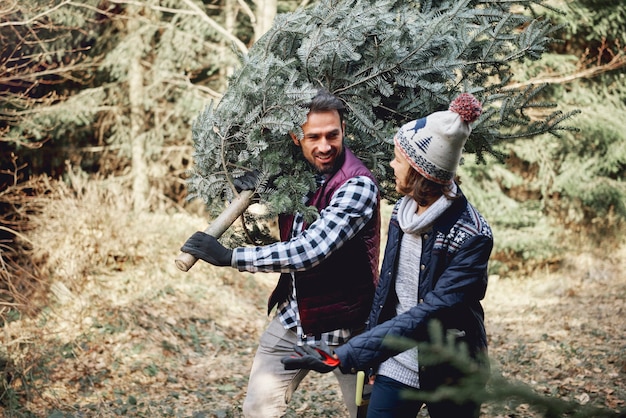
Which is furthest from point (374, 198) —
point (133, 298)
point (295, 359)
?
point (133, 298)

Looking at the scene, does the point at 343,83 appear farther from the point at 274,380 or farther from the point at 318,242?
the point at 274,380

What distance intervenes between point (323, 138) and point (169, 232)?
24.6 ft

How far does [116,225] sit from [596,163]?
8853mm

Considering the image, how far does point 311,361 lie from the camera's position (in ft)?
7.94

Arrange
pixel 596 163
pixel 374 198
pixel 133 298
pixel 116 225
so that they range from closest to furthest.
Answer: pixel 374 198 → pixel 133 298 → pixel 116 225 → pixel 596 163

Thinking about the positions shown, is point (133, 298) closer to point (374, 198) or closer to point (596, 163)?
point (374, 198)

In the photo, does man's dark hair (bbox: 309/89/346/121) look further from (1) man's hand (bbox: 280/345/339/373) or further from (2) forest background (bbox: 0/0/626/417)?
(1) man's hand (bbox: 280/345/339/373)

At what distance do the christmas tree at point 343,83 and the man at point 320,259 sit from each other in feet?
0.42

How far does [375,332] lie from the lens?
2.54 m

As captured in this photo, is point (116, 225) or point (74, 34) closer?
point (116, 225)

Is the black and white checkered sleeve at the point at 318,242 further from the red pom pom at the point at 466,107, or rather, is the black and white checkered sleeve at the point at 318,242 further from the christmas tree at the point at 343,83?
the red pom pom at the point at 466,107

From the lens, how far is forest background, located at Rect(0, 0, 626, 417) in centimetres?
634

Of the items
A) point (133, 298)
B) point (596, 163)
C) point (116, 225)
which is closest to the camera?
point (133, 298)

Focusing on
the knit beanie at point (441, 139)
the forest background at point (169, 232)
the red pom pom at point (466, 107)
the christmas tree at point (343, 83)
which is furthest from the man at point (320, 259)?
the forest background at point (169, 232)
